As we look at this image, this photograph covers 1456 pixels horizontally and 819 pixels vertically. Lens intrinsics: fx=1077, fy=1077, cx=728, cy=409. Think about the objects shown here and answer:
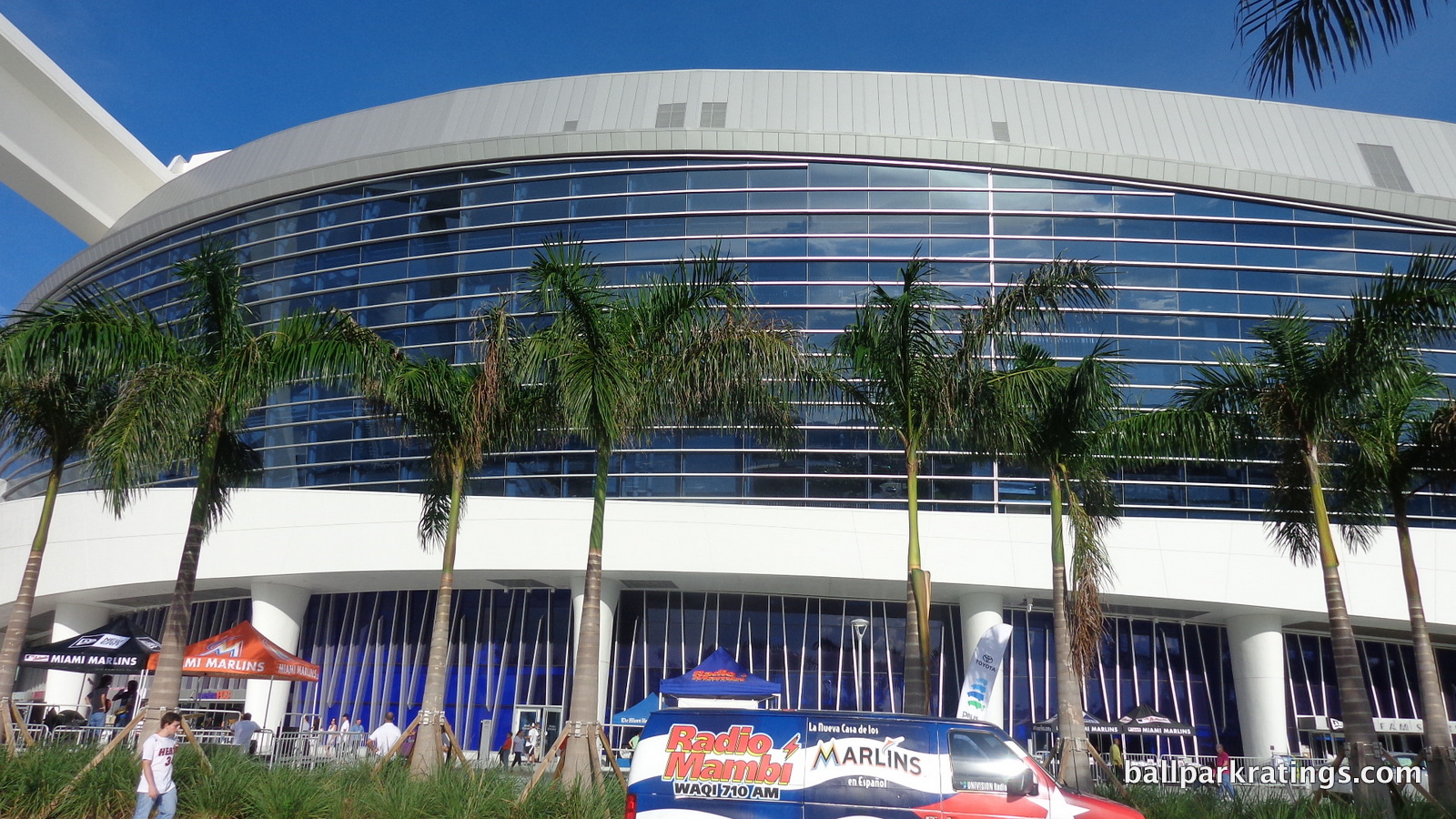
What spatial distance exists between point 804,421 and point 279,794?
998 inches

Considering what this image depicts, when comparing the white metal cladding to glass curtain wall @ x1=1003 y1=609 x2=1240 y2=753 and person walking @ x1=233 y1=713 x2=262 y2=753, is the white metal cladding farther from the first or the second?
person walking @ x1=233 y1=713 x2=262 y2=753

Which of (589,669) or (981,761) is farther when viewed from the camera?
(589,669)

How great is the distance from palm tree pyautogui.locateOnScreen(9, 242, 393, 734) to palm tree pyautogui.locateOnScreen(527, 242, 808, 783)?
12.0 ft

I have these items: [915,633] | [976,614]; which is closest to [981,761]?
[915,633]

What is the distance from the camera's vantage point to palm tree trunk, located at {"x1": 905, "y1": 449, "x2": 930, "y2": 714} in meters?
16.0

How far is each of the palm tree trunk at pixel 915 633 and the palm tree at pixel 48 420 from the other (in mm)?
13728

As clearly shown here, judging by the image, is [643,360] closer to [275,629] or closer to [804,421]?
[804,421]

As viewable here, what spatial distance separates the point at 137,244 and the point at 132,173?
9.21 meters

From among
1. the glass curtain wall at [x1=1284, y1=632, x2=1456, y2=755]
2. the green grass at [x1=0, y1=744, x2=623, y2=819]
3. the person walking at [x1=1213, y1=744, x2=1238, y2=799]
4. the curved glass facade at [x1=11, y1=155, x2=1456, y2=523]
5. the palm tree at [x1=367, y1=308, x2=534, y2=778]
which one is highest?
the curved glass facade at [x1=11, y1=155, x2=1456, y2=523]

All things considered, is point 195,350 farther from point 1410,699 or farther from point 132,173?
point 132,173

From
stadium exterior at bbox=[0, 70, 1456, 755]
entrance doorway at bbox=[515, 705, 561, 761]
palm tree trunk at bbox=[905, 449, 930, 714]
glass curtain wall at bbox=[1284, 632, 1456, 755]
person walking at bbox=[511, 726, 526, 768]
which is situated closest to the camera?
palm tree trunk at bbox=[905, 449, 930, 714]

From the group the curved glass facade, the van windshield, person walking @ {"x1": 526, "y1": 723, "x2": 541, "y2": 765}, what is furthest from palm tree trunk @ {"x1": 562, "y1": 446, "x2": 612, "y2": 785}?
the curved glass facade

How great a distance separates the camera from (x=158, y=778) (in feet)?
39.0

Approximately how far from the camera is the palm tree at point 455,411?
1731cm
